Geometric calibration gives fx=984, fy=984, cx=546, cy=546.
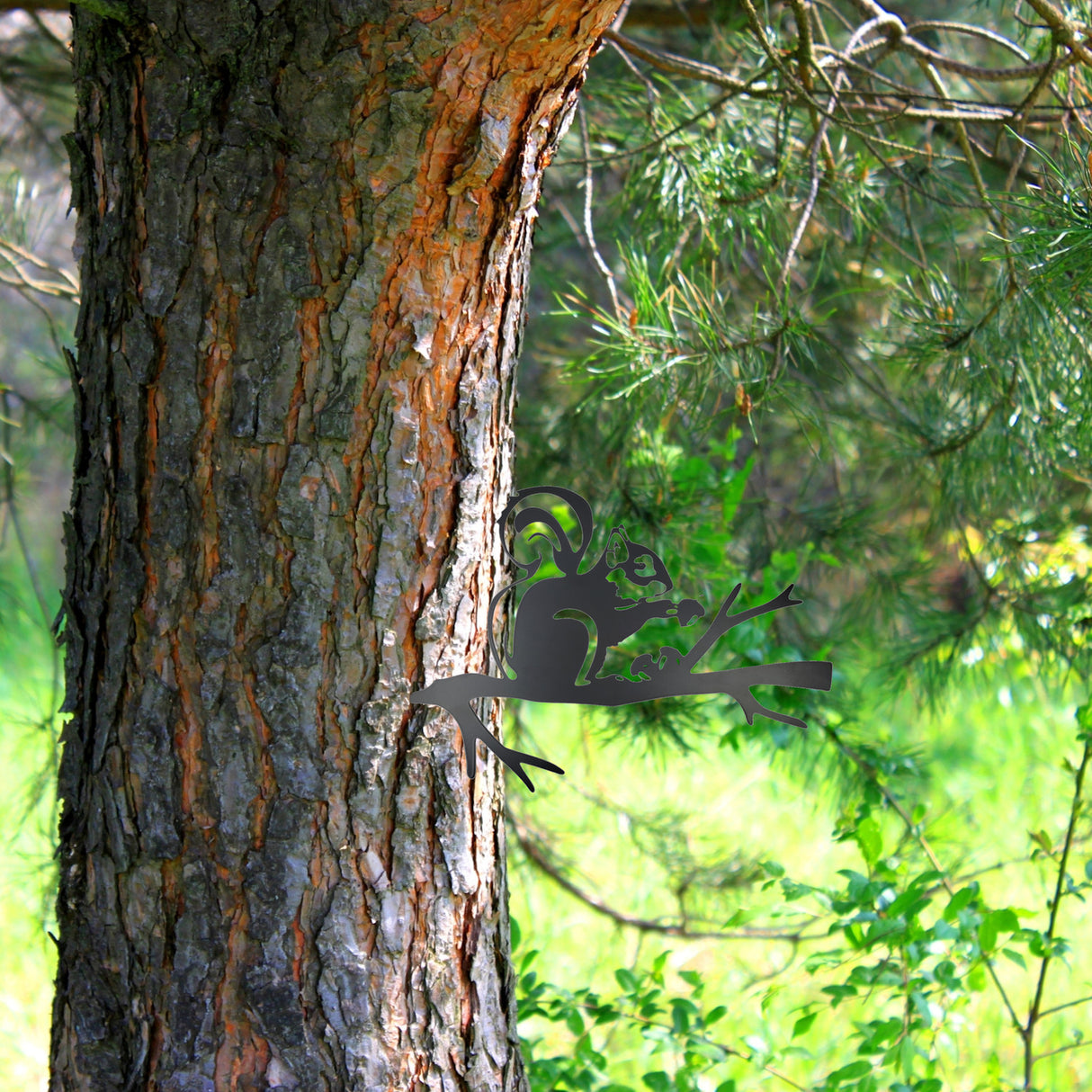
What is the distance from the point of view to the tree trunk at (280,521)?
69cm

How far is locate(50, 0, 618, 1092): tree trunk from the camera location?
69 centimetres

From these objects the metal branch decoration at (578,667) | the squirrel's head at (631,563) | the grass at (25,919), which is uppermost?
the squirrel's head at (631,563)

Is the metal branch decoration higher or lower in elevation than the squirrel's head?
lower

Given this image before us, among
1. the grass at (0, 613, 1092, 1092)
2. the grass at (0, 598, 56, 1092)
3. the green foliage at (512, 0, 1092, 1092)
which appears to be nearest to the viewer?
the green foliage at (512, 0, 1092, 1092)

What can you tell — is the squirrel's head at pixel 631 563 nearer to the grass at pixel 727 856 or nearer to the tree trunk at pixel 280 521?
the tree trunk at pixel 280 521

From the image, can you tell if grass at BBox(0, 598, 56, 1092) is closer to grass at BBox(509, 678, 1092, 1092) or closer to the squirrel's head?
grass at BBox(509, 678, 1092, 1092)

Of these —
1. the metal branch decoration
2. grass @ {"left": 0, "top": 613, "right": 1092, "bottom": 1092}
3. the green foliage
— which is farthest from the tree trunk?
grass @ {"left": 0, "top": 613, "right": 1092, "bottom": 1092}

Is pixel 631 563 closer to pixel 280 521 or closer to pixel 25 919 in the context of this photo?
pixel 280 521

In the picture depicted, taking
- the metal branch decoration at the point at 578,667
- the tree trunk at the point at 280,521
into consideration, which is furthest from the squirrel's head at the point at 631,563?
the tree trunk at the point at 280,521

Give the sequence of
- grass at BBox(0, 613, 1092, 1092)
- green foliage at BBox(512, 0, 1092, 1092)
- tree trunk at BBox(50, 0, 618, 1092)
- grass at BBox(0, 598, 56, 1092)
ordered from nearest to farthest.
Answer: tree trunk at BBox(50, 0, 618, 1092) → green foliage at BBox(512, 0, 1092, 1092) → grass at BBox(0, 598, 56, 1092) → grass at BBox(0, 613, 1092, 1092)

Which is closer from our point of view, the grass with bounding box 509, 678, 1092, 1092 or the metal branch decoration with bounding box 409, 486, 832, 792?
the metal branch decoration with bounding box 409, 486, 832, 792

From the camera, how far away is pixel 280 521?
2.36ft

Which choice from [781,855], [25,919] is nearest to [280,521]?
[25,919]

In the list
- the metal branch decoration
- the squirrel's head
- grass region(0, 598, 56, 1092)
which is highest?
the squirrel's head
